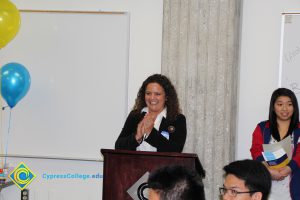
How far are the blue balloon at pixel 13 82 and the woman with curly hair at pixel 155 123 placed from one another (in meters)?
1.34

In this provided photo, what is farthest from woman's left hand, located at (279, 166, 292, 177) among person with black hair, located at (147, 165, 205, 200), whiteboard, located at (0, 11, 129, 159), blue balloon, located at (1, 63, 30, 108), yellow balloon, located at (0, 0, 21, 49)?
yellow balloon, located at (0, 0, 21, 49)

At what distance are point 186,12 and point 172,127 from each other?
1468 mm

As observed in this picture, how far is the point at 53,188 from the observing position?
4.88m

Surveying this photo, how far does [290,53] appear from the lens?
4.36 metres

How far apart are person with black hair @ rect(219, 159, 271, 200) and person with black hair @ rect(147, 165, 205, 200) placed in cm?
45

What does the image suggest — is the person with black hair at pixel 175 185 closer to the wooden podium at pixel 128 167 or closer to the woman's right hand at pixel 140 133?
the wooden podium at pixel 128 167

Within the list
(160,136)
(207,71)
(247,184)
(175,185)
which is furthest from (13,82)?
(175,185)

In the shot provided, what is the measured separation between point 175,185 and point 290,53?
2.92 m

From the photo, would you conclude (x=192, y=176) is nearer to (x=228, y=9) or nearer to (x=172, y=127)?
(x=172, y=127)

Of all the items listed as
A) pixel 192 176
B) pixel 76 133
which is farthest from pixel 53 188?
pixel 192 176

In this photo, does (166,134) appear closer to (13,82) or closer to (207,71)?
(207,71)

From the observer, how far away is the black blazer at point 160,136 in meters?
3.10

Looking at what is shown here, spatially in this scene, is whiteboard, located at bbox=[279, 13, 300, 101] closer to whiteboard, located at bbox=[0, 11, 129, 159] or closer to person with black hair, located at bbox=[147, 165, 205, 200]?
whiteboard, located at bbox=[0, 11, 129, 159]

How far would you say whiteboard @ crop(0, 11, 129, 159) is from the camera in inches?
186
